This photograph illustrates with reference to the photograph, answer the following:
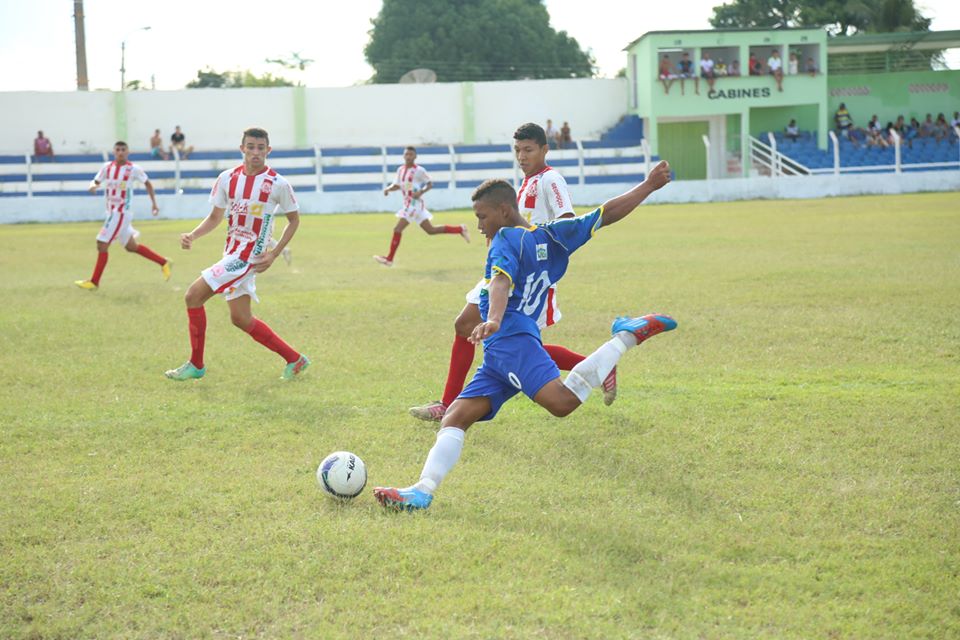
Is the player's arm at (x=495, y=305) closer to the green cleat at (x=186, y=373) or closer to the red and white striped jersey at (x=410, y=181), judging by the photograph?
the green cleat at (x=186, y=373)

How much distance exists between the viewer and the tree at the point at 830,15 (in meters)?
55.3

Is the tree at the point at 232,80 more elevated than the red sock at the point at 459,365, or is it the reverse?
the tree at the point at 232,80

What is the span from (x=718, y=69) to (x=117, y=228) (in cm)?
3275

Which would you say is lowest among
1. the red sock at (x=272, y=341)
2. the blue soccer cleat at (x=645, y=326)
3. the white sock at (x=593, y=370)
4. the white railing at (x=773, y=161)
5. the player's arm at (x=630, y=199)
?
the red sock at (x=272, y=341)

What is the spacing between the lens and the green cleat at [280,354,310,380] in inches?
330

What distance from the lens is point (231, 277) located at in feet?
27.3

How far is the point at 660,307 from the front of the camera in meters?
11.7

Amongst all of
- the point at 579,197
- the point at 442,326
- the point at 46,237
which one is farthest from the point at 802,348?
the point at 579,197

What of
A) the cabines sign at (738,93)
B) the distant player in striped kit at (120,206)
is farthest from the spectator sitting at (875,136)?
the distant player in striped kit at (120,206)

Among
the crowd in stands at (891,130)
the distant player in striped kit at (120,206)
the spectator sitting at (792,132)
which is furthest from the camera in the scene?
the crowd in stands at (891,130)

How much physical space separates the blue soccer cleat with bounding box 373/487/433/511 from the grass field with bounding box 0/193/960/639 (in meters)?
0.09

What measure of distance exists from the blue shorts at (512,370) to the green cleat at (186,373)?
152 inches

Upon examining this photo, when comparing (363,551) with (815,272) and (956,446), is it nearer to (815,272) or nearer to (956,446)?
(956,446)

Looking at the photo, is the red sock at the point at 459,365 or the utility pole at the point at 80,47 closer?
the red sock at the point at 459,365
